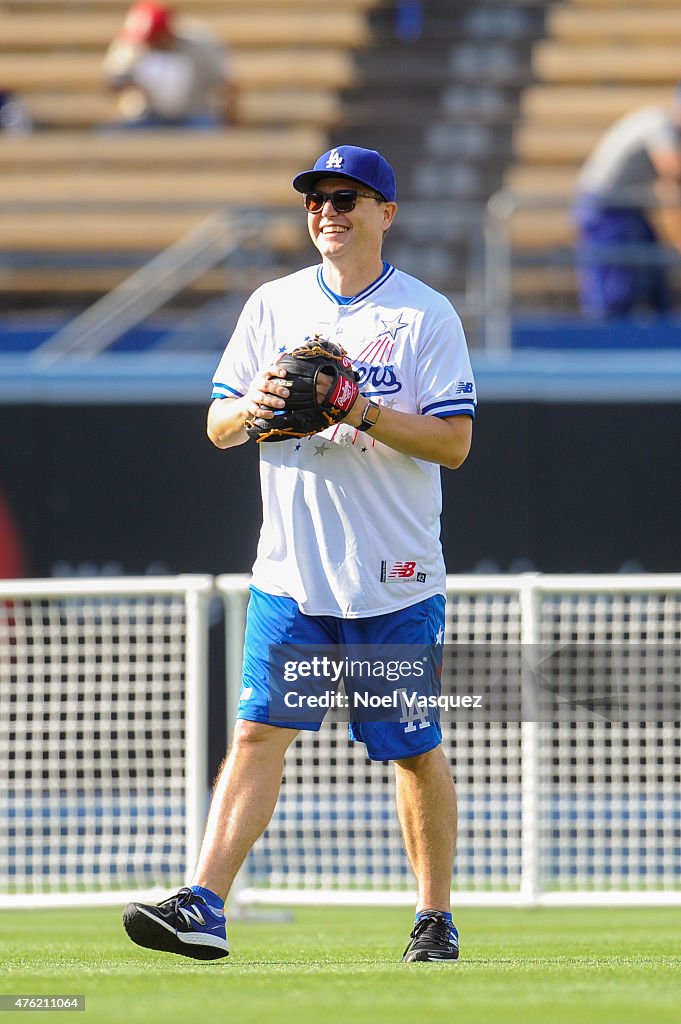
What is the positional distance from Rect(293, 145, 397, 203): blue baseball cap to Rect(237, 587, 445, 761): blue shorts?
3.44 ft

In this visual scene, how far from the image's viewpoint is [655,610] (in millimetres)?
6715

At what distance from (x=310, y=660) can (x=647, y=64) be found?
984 centimetres

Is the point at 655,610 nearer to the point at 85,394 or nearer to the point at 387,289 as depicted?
the point at 387,289

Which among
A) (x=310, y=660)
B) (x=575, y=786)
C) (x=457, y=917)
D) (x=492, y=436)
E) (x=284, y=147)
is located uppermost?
(x=284, y=147)

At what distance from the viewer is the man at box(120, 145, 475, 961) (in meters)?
4.33

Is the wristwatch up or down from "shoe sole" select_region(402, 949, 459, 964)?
up

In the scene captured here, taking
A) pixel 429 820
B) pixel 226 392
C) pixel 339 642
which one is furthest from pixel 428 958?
pixel 226 392

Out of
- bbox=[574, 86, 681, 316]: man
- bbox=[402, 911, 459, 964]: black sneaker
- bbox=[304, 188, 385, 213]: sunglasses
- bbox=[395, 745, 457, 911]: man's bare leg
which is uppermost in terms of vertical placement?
bbox=[574, 86, 681, 316]: man

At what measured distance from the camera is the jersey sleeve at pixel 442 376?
4398mm

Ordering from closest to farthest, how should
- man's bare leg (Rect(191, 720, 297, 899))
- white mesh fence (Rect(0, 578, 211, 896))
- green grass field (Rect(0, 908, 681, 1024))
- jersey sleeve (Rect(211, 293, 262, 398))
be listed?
green grass field (Rect(0, 908, 681, 1024)), man's bare leg (Rect(191, 720, 297, 899)), jersey sleeve (Rect(211, 293, 262, 398)), white mesh fence (Rect(0, 578, 211, 896))

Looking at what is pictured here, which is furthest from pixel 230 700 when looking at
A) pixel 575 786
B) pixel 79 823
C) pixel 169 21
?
pixel 169 21

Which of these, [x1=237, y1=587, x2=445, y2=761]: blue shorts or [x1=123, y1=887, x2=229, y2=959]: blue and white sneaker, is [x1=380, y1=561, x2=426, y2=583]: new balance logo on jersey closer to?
[x1=237, y1=587, x2=445, y2=761]: blue shorts

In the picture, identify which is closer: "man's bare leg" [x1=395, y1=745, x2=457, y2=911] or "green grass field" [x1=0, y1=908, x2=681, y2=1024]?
"green grass field" [x1=0, y1=908, x2=681, y2=1024]

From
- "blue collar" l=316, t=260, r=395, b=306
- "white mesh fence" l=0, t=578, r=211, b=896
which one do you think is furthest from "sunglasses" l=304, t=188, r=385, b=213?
"white mesh fence" l=0, t=578, r=211, b=896
